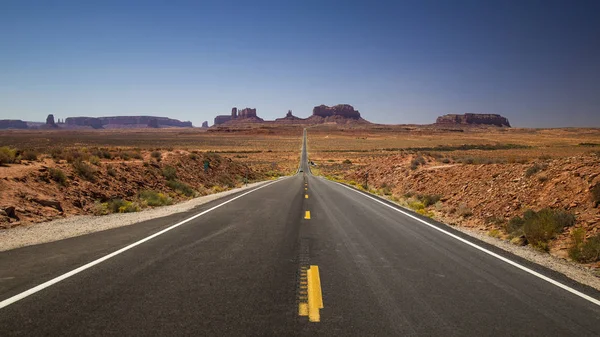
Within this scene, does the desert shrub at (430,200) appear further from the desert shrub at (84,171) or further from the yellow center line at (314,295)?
the desert shrub at (84,171)

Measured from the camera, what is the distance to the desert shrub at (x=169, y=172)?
20.9 m

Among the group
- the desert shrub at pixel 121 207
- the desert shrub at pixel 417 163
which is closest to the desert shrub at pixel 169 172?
the desert shrub at pixel 121 207

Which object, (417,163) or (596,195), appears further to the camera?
(417,163)

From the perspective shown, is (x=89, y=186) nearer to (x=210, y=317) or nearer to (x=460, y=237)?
(x=210, y=317)

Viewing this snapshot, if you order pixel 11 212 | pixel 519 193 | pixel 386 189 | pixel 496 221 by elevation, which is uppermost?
pixel 519 193

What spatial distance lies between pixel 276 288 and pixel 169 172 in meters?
18.0

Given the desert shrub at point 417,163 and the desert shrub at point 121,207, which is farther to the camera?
the desert shrub at point 417,163

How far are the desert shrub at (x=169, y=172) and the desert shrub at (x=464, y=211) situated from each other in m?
15.8

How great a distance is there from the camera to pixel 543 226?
905cm

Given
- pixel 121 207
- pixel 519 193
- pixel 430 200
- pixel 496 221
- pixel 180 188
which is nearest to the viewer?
pixel 496 221

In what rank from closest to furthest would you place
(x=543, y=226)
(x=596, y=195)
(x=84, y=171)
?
(x=543, y=226)
(x=596, y=195)
(x=84, y=171)

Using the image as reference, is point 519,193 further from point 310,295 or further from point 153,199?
point 153,199

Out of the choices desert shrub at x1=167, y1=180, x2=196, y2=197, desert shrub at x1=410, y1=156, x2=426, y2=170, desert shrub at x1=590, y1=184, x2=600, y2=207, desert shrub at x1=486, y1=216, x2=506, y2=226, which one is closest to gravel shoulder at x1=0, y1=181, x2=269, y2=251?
desert shrub at x1=167, y1=180, x2=196, y2=197

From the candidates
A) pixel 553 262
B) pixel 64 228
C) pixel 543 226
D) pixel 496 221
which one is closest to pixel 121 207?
pixel 64 228
